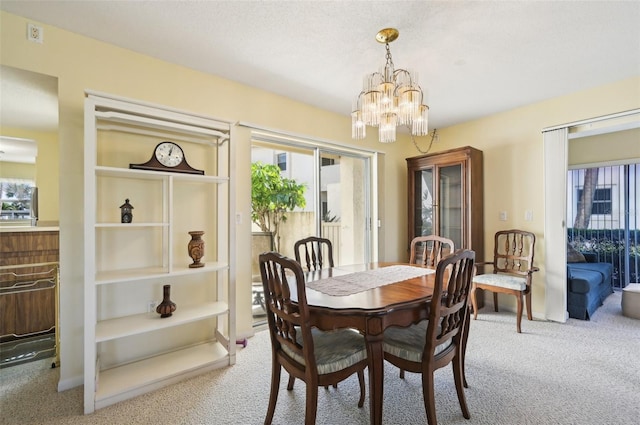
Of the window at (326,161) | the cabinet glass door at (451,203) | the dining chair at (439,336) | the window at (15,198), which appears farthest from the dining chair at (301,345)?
the window at (15,198)

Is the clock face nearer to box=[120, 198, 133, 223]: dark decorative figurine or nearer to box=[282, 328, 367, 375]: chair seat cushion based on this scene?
box=[120, 198, 133, 223]: dark decorative figurine

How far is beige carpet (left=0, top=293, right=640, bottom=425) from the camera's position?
169 centimetres

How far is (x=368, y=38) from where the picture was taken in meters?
2.06

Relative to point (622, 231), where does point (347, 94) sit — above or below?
above

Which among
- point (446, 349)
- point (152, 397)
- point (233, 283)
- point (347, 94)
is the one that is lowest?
point (152, 397)

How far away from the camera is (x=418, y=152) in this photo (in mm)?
4395

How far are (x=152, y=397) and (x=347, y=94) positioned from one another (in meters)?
3.00

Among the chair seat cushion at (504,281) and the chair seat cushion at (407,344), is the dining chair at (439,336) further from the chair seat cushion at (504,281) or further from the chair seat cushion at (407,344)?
the chair seat cushion at (504,281)

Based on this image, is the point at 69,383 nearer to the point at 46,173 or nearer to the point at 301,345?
the point at 301,345

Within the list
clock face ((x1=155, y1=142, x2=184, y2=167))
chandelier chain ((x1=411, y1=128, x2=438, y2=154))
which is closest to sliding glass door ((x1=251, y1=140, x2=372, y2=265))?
chandelier chain ((x1=411, y1=128, x2=438, y2=154))

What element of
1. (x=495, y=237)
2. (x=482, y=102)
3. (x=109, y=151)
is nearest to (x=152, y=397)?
(x=109, y=151)

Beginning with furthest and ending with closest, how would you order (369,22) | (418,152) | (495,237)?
(418,152) < (495,237) < (369,22)

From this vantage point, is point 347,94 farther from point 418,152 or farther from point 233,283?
point 233,283

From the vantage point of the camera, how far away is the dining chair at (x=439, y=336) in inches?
57.8
